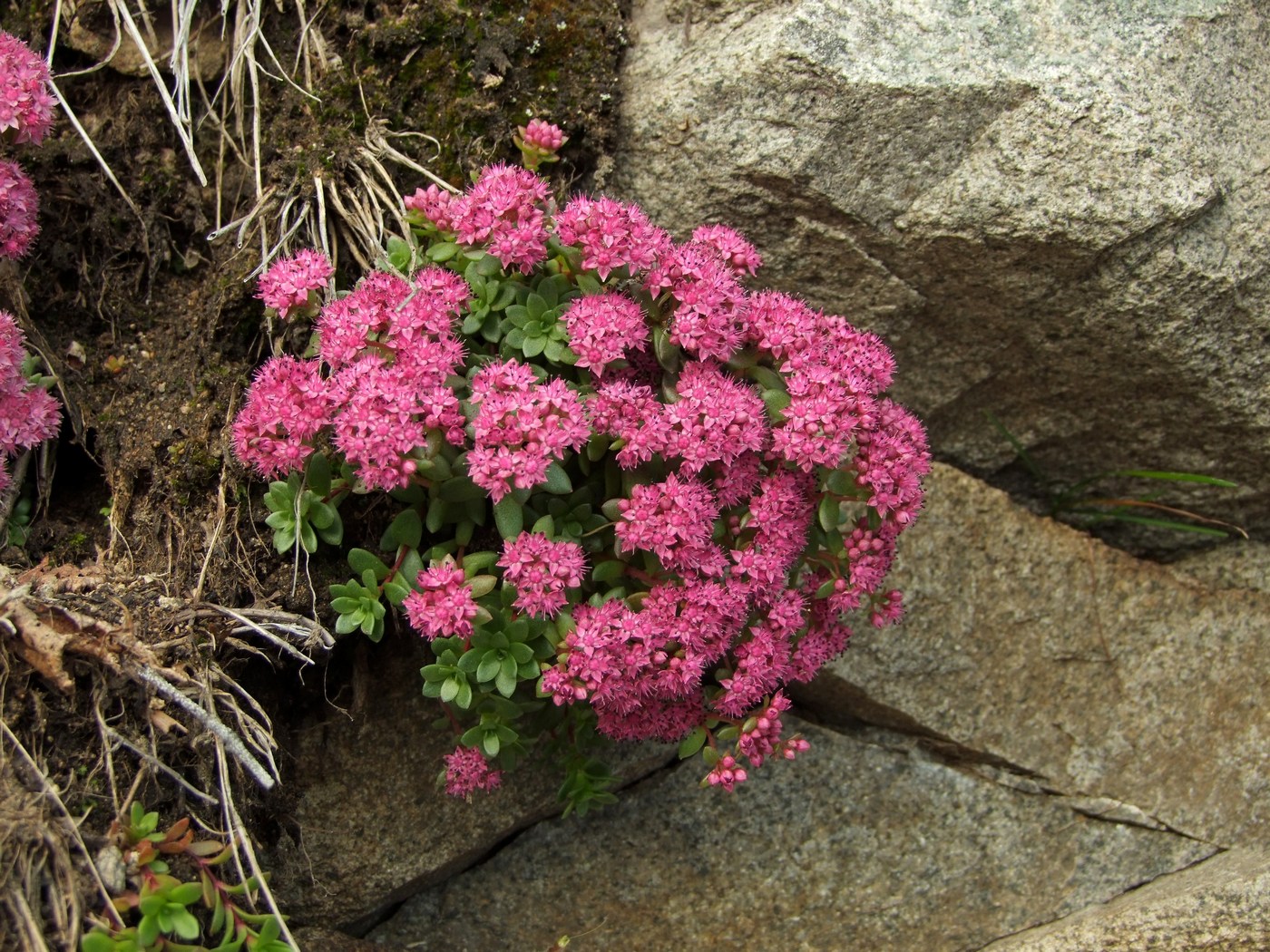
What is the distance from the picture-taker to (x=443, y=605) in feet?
8.52

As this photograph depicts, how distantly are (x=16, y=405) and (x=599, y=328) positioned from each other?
152 cm

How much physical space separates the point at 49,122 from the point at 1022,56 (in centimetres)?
267

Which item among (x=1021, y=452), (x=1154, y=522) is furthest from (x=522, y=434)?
(x=1154, y=522)

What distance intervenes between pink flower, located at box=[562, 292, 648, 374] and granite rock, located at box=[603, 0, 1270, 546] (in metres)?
0.85

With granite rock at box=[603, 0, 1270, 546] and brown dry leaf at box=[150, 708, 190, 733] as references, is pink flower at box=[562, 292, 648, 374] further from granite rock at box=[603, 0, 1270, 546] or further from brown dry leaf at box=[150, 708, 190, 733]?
brown dry leaf at box=[150, 708, 190, 733]

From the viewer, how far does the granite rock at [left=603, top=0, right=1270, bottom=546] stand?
320 cm

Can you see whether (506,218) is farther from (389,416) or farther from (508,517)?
(508,517)

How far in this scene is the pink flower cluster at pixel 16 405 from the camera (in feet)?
9.45

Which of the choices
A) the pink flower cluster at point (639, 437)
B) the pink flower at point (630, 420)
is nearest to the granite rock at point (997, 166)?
the pink flower cluster at point (639, 437)

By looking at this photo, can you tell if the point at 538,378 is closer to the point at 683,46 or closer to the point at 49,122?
the point at 683,46

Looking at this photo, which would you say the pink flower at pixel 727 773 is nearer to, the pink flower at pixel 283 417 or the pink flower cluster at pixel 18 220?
the pink flower at pixel 283 417

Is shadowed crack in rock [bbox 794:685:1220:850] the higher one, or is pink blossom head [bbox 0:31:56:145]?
pink blossom head [bbox 0:31:56:145]

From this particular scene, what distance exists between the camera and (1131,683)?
3.71m

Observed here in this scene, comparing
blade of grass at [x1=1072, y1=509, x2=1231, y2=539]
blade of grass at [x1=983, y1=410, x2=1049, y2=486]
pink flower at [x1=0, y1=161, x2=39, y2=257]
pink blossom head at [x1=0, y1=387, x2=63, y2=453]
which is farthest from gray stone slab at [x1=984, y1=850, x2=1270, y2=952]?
pink flower at [x1=0, y1=161, x2=39, y2=257]
